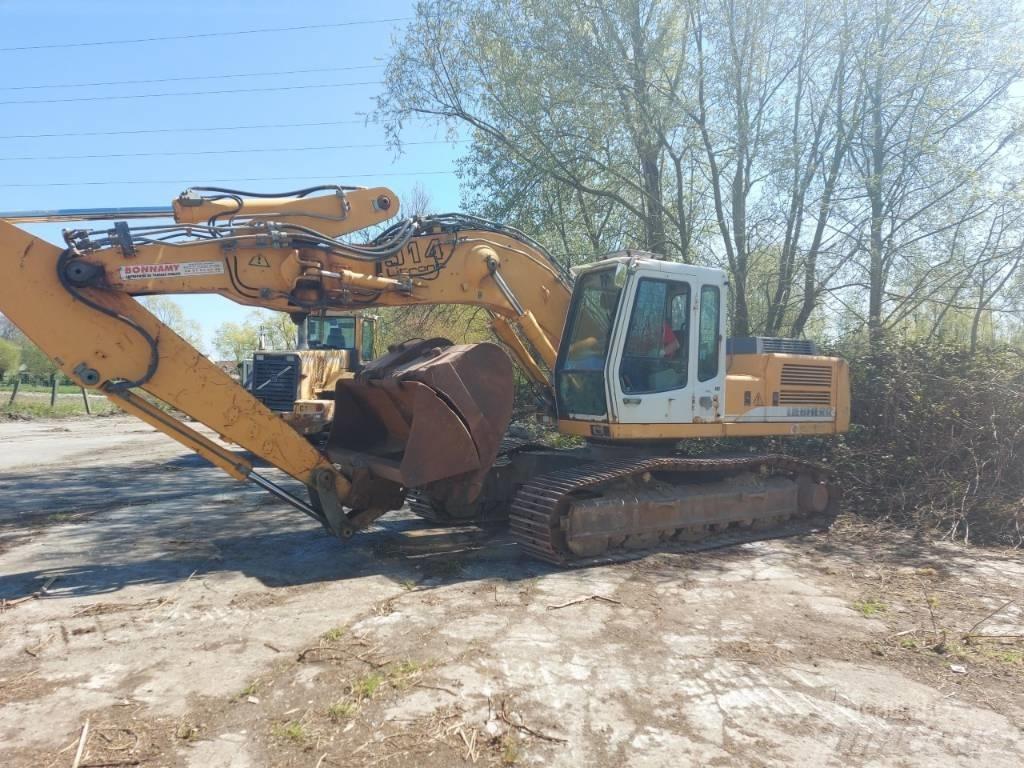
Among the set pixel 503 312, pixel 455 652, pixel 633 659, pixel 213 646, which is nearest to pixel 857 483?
pixel 503 312

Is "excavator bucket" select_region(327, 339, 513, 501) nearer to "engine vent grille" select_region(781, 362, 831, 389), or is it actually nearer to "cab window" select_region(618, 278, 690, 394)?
"cab window" select_region(618, 278, 690, 394)

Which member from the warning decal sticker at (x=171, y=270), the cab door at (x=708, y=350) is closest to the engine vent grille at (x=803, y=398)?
the cab door at (x=708, y=350)

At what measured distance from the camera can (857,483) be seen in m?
9.01

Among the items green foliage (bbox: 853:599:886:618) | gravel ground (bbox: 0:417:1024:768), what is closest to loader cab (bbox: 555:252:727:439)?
gravel ground (bbox: 0:417:1024:768)

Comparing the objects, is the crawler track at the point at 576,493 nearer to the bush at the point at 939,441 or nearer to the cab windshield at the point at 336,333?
the bush at the point at 939,441

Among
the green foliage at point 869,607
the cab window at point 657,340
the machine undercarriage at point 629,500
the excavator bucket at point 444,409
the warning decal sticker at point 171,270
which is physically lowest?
the green foliage at point 869,607

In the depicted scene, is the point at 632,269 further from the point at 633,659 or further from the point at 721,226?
the point at 721,226

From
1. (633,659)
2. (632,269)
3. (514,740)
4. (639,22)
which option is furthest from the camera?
(639,22)

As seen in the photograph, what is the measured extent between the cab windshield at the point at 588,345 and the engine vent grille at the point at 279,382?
233 inches

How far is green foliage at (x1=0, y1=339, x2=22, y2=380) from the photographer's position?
137 feet

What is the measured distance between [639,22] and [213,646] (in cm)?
1090

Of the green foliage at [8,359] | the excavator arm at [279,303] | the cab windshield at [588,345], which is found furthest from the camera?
the green foliage at [8,359]

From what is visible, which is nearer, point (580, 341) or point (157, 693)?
point (157, 693)

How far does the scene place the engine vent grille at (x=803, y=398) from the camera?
7.86 metres
